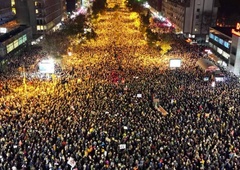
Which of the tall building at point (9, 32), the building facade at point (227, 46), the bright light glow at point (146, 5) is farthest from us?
the bright light glow at point (146, 5)

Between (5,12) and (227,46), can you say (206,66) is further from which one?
(5,12)

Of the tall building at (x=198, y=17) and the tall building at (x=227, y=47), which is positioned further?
the tall building at (x=198, y=17)

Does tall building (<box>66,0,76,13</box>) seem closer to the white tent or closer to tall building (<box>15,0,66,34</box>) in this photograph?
tall building (<box>15,0,66,34</box>)

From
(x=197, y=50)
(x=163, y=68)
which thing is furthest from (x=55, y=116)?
(x=197, y=50)

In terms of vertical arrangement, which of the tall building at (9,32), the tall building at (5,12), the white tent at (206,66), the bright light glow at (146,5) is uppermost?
the tall building at (5,12)

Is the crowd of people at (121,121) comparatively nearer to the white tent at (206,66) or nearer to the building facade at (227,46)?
the white tent at (206,66)

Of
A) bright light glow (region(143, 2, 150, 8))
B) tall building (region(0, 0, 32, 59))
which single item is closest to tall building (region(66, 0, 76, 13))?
bright light glow (region(143, 2, 150, 8))

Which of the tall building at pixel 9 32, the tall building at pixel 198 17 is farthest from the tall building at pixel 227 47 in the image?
the tall building at pixel 9 32

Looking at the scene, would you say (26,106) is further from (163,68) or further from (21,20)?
(21,20)
